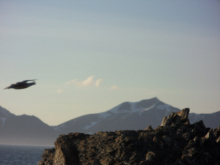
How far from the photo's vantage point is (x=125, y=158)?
131ft

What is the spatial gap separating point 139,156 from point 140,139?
278 centimetres

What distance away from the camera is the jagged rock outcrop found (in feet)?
126

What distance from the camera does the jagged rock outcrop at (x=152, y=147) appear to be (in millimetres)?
38438

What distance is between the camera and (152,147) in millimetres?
40312

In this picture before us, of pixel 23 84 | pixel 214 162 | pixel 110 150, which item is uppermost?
pixel 23 84

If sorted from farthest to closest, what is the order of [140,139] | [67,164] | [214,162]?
[67,164] < [140,139] < [214,162]

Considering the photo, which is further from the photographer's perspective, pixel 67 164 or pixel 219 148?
pixel 67 164

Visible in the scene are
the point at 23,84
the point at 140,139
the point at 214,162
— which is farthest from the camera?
the point at 140,139

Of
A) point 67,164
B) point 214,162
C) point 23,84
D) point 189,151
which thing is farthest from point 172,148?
point 23,84

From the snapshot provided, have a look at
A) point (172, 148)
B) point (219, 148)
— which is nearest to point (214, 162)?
point (219, 148)

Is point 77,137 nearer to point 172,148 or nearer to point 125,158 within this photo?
point 125,158

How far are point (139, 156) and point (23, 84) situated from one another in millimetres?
15057

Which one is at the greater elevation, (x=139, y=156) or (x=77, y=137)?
(x=77, y=137)

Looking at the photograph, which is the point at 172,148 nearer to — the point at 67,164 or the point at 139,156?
the point at 139,156
